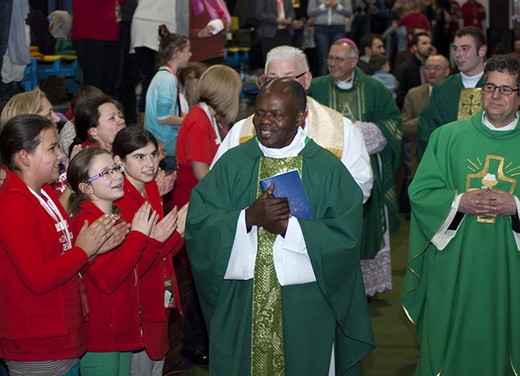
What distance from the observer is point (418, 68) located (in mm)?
11891

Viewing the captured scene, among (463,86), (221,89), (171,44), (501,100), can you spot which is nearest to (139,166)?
(221,89)

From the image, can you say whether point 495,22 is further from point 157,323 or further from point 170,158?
point 157,323

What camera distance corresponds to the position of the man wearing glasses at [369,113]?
7379mm

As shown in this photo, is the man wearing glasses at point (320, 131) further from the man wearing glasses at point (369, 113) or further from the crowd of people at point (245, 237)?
the man wearing glasses at point (369, 113)

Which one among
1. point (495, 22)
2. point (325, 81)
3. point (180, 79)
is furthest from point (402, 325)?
point (495, 22)

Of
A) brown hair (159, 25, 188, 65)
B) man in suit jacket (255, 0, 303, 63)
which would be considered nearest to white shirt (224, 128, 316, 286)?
brown hair (159, 25, 188, 65)

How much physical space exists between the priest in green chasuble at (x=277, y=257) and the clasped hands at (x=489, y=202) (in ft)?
2.54

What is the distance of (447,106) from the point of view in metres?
7.14

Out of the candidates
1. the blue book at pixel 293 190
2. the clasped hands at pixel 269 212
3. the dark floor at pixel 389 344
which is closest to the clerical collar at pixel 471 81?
the dark floor at pixel 389 344

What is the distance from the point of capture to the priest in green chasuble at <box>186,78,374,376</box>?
156 inches

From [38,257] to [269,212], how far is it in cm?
100

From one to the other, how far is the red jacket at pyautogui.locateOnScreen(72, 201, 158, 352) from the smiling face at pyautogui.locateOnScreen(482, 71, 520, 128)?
74.0 inches

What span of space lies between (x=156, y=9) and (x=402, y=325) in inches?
143

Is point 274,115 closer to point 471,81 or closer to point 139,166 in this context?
point 139,166
